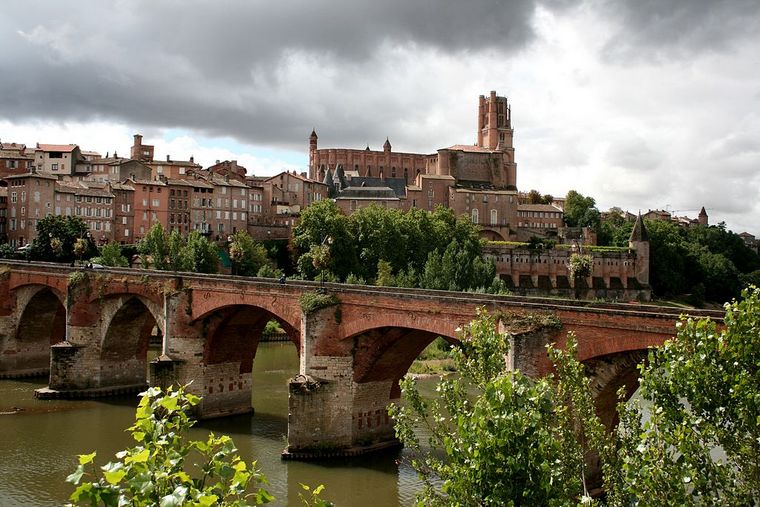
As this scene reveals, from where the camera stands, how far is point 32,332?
5094 centimetres

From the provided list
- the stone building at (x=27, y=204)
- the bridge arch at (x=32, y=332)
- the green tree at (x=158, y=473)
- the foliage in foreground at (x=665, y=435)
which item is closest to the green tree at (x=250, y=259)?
the stone building at (x=27, y=204)

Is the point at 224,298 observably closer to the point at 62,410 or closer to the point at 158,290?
the point at 158,290

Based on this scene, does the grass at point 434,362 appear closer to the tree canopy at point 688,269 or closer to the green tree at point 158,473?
the green tree at point 158,473

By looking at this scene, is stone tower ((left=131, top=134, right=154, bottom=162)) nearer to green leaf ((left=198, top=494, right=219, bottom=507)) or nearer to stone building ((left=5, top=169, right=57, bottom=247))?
stone building ((left=5, top=169, right=57, bottom=247))

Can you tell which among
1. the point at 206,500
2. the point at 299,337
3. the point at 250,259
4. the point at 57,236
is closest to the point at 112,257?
the point at 57,236

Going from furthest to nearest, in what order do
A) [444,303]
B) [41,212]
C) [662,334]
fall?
[41,212] < [444,303] < [662,334]

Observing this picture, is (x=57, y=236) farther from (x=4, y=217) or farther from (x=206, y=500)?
(x=206, y=500)

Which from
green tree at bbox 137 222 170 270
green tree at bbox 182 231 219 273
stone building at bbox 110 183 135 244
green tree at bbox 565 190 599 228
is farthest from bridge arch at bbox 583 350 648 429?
green tree at bbox 565 190 599 228

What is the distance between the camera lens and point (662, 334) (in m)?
21.5

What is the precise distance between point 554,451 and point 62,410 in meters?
33.5

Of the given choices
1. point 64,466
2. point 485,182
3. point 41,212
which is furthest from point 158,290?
point 485,182

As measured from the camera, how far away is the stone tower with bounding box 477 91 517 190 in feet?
467

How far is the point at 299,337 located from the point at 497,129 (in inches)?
4707

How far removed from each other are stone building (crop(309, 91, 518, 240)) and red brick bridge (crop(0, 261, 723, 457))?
72.8 m
